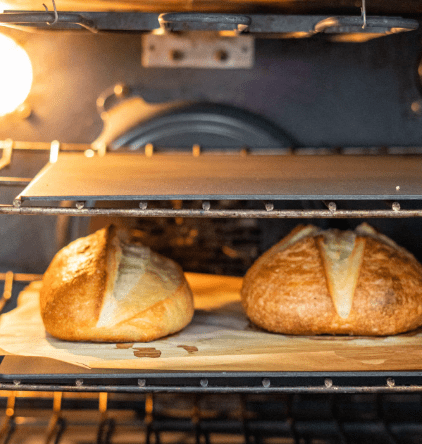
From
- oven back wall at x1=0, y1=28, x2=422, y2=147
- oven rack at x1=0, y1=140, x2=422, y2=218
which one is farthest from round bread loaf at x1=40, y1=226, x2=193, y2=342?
oven back wall at x1=0, y1=28, x2=422, y2=147

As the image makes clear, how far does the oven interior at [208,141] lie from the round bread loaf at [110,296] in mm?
202

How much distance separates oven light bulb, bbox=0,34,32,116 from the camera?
1.39m

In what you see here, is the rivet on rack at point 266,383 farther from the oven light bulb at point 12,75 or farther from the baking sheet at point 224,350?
the oven light bulb at point 12,75

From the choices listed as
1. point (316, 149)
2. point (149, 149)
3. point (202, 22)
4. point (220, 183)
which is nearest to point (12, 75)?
point (149, 149)

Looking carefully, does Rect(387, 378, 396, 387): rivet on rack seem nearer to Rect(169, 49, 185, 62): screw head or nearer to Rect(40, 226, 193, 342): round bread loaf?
Rect(40, 226, 193, 342): round bread loaf

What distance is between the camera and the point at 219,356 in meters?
1.05

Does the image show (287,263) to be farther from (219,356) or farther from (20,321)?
(20,321)

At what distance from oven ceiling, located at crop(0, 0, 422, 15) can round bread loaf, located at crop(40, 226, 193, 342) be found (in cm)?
54

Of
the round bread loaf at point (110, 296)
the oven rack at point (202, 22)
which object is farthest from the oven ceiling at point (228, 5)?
the round bread loaf at point (110, 296)

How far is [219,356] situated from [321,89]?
0.86 m

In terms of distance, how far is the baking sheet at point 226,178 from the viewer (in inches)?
34.7

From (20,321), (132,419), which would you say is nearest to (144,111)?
(20,321)

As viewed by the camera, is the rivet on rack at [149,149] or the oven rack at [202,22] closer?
the oven rack at [202,22]

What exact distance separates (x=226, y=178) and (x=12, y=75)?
78 centimetres
